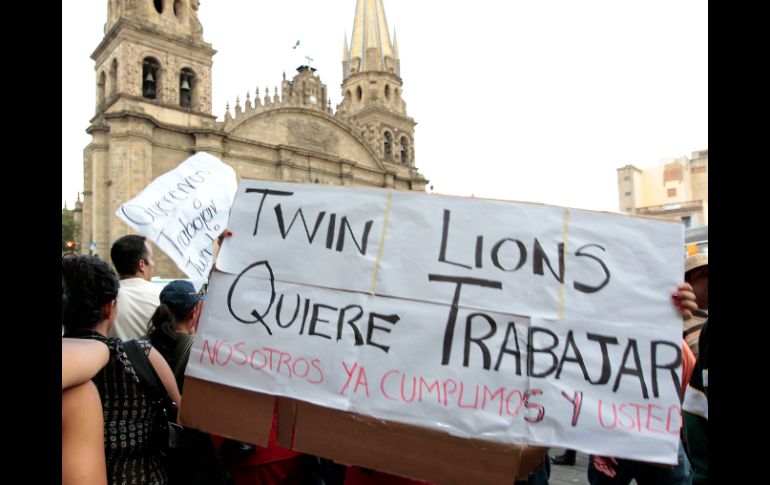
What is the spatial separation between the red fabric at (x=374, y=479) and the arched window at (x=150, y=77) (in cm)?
2884

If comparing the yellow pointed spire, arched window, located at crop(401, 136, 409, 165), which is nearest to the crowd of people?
arched window, located at crop(401, 136, 409, 165)

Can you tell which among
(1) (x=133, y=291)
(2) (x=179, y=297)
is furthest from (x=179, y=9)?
(2) (x=179, y=297)

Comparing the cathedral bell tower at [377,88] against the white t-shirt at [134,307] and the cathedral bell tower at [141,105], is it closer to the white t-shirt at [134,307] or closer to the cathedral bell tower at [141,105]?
the cathedral bell tower at [141,105]

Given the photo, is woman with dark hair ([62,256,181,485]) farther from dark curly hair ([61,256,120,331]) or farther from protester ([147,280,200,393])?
protester ([147,280,200,393])

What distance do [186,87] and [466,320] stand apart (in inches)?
1178

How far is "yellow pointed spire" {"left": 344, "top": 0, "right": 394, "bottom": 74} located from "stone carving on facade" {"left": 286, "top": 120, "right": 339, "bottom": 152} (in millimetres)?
9763

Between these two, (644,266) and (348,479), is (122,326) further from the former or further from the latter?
(644,266)

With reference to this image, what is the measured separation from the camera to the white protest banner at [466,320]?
79.7 inches

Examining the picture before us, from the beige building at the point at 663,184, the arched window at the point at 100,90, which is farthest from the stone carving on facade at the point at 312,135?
the beige building at the point at 663,184

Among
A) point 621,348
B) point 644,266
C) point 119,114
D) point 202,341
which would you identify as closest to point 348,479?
point 202,341

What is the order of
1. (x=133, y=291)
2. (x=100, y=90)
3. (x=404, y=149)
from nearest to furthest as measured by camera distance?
(x=133, y=291) → (x=100, y=90) → (x=404, y=149)

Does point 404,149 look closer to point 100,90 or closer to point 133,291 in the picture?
point 100,90

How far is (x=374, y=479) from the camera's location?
258 cm
